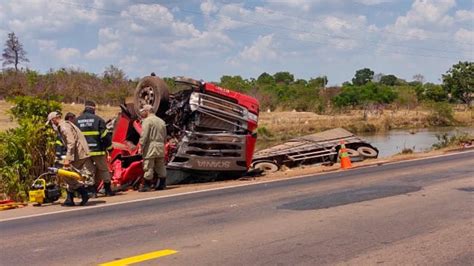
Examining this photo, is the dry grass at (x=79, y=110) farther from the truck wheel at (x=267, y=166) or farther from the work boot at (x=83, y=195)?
the work boot at (x=83, y=195)

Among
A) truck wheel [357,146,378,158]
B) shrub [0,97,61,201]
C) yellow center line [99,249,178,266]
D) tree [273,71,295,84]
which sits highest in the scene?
tree [273,71,295,84]

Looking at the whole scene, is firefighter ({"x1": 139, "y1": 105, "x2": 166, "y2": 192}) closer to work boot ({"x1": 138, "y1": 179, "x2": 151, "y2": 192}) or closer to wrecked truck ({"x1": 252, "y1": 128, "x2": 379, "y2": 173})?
work boot ({"x1": 138, "y1": 179, "x2": 151, "y2": 192})

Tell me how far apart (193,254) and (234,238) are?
34.7 inches

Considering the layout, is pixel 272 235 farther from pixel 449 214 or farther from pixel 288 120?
pixel 288 120

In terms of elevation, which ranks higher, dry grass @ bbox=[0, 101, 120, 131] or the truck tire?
the truck tire

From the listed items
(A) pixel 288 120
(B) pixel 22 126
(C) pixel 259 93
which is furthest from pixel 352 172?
(C) pixel 259 93

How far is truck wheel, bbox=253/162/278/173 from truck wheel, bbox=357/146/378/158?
3.87 metres

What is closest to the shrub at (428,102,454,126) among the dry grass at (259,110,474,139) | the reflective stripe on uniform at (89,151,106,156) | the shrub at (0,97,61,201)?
the dry grass at (259,110,474,139)

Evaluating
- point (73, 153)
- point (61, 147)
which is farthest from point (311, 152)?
point (73, 153)

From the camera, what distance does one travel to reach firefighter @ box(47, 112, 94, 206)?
1045 cm

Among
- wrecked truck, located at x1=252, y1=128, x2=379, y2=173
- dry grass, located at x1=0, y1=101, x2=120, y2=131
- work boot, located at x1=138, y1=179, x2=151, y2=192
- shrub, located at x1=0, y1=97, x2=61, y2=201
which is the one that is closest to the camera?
shrub, located at x1=0, y1=97, x2=61, y2=201

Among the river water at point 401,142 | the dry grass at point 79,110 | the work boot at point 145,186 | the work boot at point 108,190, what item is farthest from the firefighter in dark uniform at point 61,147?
the dry grass at point 79,110

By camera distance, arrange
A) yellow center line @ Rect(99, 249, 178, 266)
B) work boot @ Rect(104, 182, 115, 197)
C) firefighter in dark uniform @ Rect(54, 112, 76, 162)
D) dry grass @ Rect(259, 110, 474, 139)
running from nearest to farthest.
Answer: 1. yellow center line @ Rect(99, 249, 178, 266)
2. firefighter in dark uniform @ Rect(54, 112, 76, 162)
3. work boot @ Rect(104, 182, 115, 197)
4. dry grass @ Rect(259, 110, 474, 139)

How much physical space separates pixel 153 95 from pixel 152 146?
2.21 m
